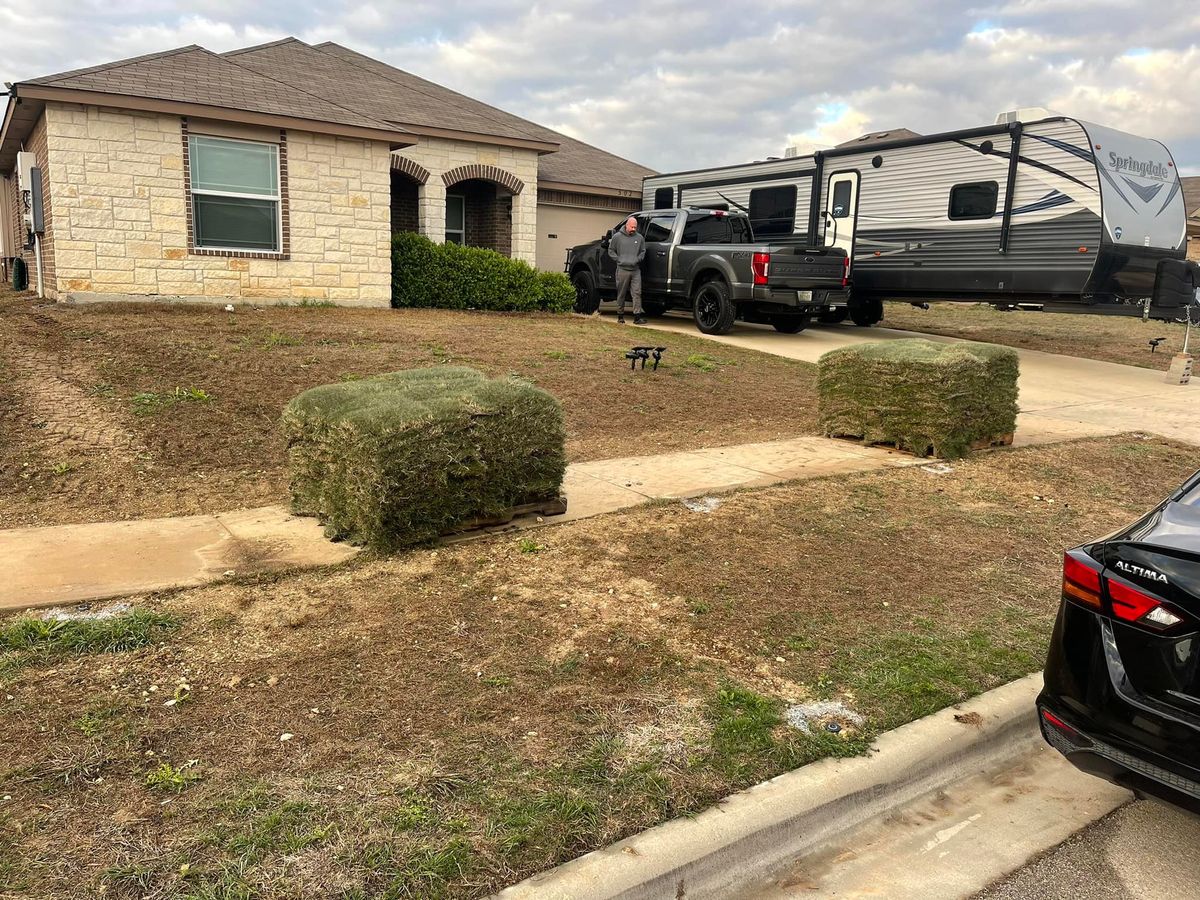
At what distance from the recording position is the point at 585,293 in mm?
17312

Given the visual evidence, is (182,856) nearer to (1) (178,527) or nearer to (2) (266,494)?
(1) (178,527)

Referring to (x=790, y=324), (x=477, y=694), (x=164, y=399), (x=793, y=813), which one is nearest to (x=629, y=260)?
(x=790, y=324)

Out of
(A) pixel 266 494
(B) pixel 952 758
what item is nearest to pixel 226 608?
(A) pixel 266 494

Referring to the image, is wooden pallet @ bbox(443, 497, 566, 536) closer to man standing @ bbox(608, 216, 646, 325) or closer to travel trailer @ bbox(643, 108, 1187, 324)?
man standing @ bbox(608, 216, 646, 325)

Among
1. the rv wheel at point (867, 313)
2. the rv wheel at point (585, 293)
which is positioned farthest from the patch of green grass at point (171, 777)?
the rv wheel at point (867, 313)

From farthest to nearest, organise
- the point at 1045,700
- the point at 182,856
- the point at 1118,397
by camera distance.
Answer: the point at 1118,397 → the point at 1045,700 → the point at 182,856

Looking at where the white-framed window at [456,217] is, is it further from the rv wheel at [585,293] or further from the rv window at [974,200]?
the rv window at [974,200]

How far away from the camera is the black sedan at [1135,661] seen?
2527 mm

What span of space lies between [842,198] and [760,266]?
3533 mm

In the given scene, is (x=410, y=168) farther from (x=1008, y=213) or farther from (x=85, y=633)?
(x=85, y=633)

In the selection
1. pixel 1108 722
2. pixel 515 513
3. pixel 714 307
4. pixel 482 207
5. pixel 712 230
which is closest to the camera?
pixel 1108 722

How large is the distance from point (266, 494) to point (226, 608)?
7.06 ft

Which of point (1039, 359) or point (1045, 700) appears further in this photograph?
point (1039, 359)

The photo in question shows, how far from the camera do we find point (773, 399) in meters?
10.3
